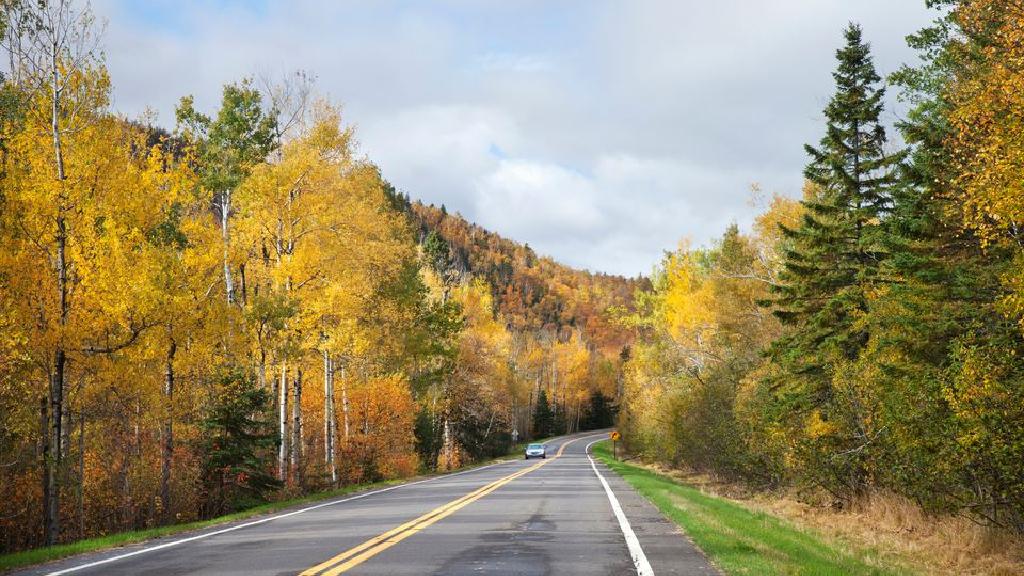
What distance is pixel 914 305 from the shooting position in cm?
1533

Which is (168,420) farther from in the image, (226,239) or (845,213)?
(845,213)

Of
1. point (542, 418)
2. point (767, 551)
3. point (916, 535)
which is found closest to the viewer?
point (767, 551)

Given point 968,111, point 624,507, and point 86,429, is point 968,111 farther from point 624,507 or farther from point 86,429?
point 86,429

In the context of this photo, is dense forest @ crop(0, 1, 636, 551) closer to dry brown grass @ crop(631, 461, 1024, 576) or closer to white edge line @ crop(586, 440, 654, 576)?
white edge line @ crop(586, 440, 654, 576)

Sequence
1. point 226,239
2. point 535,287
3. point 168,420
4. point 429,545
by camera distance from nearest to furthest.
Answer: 1. point 429,545
2. point 168,420
3. point 226,239
4. point 535,287

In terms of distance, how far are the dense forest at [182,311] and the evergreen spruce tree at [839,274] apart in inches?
484

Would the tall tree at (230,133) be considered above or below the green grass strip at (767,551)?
above

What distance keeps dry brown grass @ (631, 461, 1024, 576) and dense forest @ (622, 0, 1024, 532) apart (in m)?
0.37

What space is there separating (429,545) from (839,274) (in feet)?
46.6

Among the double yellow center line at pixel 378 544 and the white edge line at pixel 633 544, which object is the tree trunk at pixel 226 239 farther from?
the white edge line at pixel 633 544

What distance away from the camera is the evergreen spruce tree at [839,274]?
19.7 metres

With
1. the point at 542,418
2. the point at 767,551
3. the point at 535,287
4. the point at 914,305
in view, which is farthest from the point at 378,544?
the point at 535,287

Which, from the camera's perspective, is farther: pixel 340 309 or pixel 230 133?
pixel 230 133

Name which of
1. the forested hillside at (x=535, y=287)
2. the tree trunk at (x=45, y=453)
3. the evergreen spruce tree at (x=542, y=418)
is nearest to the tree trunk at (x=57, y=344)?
the tree trunk at (x=45, y=453)
